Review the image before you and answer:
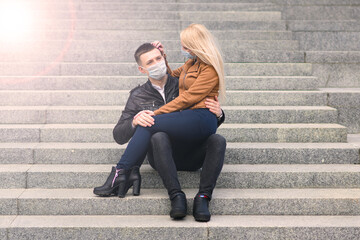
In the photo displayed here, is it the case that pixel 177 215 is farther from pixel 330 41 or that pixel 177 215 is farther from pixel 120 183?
pixel 330 41

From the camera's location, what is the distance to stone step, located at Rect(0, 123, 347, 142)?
4.71 m

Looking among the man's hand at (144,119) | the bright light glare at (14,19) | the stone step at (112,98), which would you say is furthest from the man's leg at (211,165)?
the bright light glare at (14,19)

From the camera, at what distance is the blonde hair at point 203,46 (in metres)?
3.81

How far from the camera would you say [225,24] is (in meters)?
7.04

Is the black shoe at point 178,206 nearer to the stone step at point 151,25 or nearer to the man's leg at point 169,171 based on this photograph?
the man's leg at point 169,171

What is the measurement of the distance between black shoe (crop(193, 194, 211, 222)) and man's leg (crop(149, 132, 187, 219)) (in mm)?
84

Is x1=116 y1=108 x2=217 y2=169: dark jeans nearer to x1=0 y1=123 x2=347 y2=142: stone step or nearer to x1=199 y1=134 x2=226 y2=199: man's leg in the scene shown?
x1=199 y1=134 x2=226 y2=199: man's leg

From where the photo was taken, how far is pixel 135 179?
3.82 m

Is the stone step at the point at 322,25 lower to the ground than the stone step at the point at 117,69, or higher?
higher

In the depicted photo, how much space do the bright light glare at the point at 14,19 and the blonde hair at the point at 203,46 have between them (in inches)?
143

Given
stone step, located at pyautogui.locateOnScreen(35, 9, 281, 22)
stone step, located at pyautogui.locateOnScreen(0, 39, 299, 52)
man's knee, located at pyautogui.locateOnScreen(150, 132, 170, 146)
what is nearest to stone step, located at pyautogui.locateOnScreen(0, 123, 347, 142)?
man's knee, located at pyautogui.locateOnScreen(150, 132, 170, 146)

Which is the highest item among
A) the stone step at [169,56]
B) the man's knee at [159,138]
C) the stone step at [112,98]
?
the stone step at [169,56]

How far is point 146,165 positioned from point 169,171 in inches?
29.4

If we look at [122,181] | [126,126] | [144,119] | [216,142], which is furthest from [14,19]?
[216,142]
